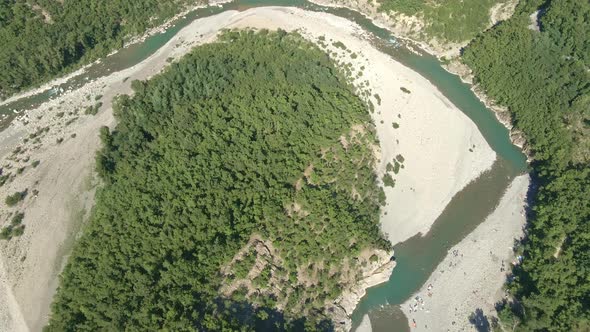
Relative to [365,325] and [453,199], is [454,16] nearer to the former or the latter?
[453,199]

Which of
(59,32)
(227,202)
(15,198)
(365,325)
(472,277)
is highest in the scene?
(59,32)

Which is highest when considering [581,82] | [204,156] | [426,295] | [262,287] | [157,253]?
[581,82]

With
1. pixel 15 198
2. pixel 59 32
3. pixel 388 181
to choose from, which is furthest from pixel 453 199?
pixel 59 32

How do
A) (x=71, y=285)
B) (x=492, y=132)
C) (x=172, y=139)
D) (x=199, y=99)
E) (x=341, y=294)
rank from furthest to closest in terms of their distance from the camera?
1. (x=492, y=132)
2. (x=199, y=99)
3. (x=172, y=139)
4. (x=341, y=294)
5. (x=71, y=285)

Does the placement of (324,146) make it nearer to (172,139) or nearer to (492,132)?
(172,139)

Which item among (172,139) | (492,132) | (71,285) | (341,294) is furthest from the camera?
(492,132)

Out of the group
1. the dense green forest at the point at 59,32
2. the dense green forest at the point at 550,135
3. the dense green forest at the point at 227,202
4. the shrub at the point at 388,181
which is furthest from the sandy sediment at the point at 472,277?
the dense green forest at the point at 59,32

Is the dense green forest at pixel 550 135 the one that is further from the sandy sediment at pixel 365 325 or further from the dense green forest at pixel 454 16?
the sandy sediment at pixel 365 325

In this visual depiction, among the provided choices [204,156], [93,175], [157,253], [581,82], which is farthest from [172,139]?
[581,82]
